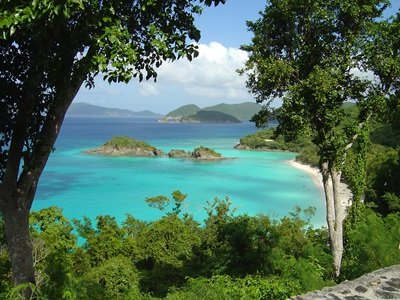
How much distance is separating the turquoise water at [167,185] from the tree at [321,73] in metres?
25.4

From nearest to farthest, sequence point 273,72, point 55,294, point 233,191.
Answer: point 55,294 → point 273,72 → point 233,191

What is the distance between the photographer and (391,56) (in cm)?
956

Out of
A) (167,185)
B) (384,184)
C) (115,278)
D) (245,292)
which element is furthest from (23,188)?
(167,185)

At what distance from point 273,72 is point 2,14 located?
725 centimetres

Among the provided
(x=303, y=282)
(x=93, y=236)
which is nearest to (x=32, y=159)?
(x=303, y=282)

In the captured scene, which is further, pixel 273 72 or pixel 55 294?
pixel 273 72

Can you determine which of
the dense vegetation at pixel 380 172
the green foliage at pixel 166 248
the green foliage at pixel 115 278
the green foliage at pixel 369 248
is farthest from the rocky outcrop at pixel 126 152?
the green foliage at pixel 369 248

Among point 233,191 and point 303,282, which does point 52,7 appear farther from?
point 233,191

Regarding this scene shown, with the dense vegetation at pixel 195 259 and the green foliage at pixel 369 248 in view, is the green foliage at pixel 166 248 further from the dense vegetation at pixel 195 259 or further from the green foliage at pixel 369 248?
the green foliage at pixel 369 248

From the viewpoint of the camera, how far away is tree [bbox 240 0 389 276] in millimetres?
9289

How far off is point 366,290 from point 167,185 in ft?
156

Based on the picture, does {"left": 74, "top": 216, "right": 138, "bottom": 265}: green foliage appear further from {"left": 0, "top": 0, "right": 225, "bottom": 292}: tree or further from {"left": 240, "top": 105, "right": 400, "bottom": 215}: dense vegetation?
{"left": 0, "top": 0, "right": 225, "bottom": 292}: tree

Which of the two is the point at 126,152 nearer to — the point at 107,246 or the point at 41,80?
the point at 107,246

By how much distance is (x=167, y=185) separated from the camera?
2040 inches
